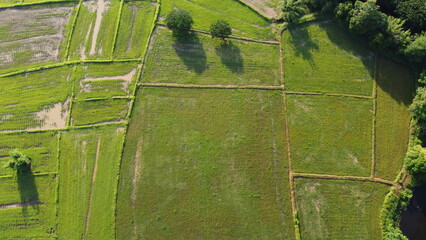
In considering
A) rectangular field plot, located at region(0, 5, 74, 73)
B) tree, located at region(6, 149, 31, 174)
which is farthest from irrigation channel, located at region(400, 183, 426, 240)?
rectangular field plot, located at region(0, 5, 74, 73)

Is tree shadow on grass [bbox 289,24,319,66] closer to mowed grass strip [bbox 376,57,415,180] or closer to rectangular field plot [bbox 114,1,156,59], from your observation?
mowed grass strip [bbox 376,57,415,180]

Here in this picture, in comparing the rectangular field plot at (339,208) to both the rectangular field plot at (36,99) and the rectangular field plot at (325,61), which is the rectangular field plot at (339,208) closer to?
the rectangular field plot at (325,61)

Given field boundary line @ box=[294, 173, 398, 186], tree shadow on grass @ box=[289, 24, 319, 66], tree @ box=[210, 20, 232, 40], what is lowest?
field boundary line @ box=[294, 173, 398, 186]

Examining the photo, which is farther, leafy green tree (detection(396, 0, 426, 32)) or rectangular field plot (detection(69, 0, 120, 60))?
rectangular field plot (detection(69, 0, 120, 60))

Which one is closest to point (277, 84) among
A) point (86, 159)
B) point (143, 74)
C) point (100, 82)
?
point (143, 74)

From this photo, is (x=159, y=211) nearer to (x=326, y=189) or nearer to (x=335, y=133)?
(x=326, y=189)

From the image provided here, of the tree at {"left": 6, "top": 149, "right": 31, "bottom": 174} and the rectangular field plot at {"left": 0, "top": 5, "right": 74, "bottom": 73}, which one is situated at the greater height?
the rectangular field plot at {"left": 0, "top": 5, "right": 74, "bottom": 73}
